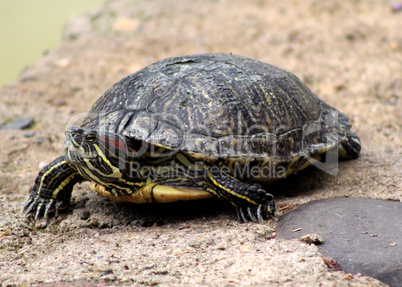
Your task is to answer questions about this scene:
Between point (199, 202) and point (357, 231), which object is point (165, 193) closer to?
point (199, 202)

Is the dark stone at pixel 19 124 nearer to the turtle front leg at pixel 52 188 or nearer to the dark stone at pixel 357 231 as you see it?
the turtle front leg at pixel 52 188

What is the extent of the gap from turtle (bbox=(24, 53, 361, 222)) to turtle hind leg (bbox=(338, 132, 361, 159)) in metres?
0.68

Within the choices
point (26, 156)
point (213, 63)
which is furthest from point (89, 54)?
point (213, 63)

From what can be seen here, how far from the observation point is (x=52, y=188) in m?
4.32

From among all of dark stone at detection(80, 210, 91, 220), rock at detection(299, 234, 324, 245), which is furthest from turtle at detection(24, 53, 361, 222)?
rock at detection(299, 234, 324, 245)

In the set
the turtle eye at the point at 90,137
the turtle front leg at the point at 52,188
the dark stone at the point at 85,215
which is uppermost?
the turtle eye at the point at 90,137

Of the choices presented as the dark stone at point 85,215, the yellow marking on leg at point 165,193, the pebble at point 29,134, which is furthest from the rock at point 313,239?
the pebble at point 29,134

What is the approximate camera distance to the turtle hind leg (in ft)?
16.7

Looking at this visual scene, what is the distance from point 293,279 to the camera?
9.34ft

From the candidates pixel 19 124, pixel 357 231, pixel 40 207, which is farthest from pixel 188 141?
pixel 19 124

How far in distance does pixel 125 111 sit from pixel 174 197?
3.35 ft

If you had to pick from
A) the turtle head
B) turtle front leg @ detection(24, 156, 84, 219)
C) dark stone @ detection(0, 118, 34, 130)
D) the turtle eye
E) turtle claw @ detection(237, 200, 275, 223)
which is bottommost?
turtle claw @ detection(237, 200, 275, 223)

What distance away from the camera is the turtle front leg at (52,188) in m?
4.24

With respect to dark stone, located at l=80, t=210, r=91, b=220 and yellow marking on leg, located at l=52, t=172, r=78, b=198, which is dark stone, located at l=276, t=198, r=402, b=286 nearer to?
dark stone, located at l=80, t=210, r=91, b=220
